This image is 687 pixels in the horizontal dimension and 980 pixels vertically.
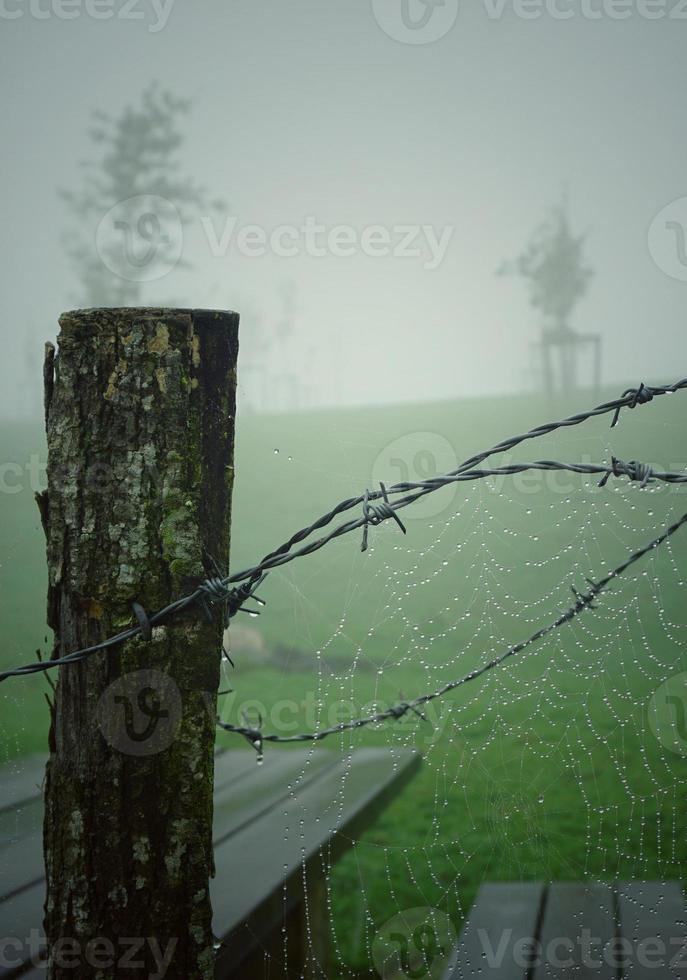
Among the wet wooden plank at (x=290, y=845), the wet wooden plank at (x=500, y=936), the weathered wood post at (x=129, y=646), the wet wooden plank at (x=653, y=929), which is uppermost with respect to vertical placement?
the weathered wood post at (x=129, y=646)

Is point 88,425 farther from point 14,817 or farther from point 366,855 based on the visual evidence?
point 366,855

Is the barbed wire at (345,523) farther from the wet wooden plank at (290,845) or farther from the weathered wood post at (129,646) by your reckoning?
the wet wooden plank at (290,845)

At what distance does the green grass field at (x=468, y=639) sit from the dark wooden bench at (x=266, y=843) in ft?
0.66

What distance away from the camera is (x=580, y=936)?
207 cm

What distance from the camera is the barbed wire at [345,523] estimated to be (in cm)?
126

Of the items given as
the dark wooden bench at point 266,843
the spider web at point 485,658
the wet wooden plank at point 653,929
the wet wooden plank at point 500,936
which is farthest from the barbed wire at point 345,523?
the wet wooden plank at point 653,929

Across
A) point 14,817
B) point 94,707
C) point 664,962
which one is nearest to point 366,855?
point 14,817

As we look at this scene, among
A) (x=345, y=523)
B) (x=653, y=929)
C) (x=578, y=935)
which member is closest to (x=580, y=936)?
(x=578, y=935)

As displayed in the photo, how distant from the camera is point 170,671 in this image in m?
1.29

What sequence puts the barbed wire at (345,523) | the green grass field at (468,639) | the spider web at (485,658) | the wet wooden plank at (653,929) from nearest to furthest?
the barbed wire at (345,523)
the wet wooden plank at (653,929)
the spider web at (485,658)
the green grass field at (468,639)

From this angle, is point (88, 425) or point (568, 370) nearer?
point (88, 425)

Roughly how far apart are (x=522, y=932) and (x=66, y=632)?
1.50 metres

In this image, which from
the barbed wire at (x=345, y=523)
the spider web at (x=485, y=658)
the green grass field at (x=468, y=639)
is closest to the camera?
the barbed wire at (x=345, y=523)

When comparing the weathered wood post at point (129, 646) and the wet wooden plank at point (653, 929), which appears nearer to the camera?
the weathered wood post at point (129, 646)
